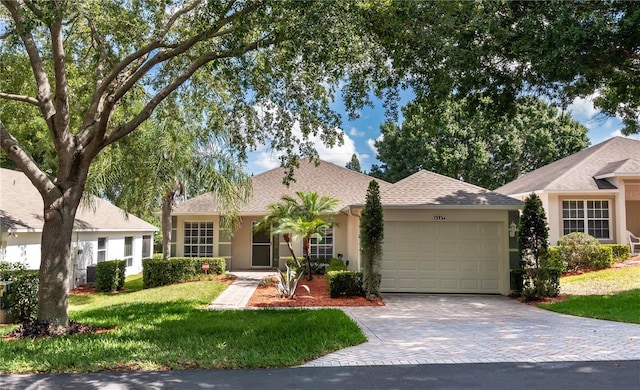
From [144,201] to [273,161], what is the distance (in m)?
6.82

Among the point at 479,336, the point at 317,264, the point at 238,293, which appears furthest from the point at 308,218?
the point at 479,336

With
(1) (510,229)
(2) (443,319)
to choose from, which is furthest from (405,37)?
(1) (510,229)

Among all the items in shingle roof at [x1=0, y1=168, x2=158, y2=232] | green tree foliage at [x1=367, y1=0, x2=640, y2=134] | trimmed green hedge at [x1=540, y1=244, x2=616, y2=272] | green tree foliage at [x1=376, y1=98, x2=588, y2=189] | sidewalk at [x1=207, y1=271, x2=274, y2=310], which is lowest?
sidewalk at [x1=207, y1=271, x2=274, y2=310]

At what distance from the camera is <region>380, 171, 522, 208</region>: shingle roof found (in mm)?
13422

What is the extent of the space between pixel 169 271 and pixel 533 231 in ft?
41.5

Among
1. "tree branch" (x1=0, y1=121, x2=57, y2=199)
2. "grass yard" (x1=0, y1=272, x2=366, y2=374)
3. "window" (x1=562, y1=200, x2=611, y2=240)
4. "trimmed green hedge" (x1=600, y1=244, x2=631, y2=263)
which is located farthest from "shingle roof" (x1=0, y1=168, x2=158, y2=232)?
"trimmed green hedge" (x1=600, y1=244, x2=631, y2=263)

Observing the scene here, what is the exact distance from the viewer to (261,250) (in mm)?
21250

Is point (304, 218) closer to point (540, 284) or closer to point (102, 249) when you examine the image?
point (540, 284)

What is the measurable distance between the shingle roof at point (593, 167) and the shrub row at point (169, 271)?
48.2 ft

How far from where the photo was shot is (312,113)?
10.8 meters

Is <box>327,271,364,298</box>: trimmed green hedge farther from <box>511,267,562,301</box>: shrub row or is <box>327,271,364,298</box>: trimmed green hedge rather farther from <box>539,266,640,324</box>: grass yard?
<box>539,266,640,324</box>: grass yard

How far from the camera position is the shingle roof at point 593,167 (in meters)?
18.7

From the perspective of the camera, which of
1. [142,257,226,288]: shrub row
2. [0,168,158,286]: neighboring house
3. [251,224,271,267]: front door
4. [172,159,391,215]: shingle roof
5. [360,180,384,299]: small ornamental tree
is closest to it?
[360,180,384,299]: small ornamental tree

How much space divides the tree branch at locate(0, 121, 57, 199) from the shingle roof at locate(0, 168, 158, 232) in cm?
587
